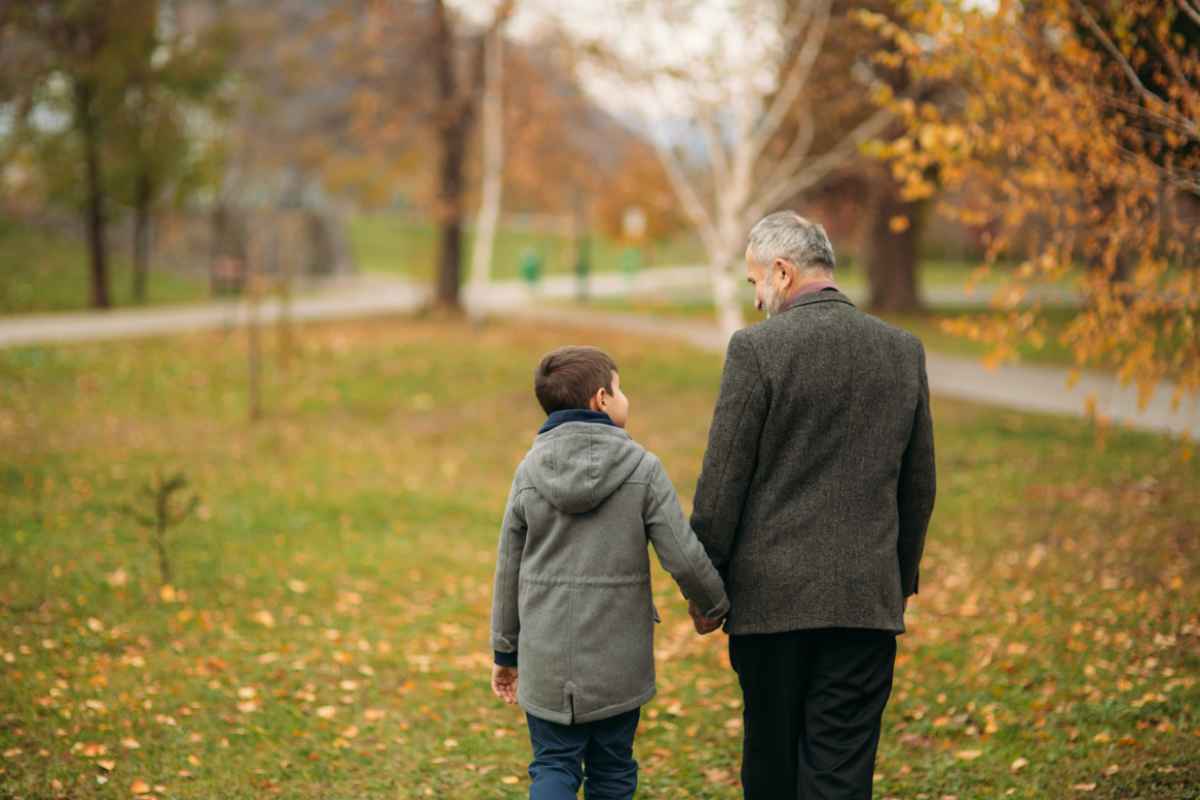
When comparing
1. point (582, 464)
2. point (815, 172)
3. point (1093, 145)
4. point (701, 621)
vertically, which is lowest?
point (701, 621)

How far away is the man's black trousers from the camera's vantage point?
3.38 metres

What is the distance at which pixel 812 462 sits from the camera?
3.27m

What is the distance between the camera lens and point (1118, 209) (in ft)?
20.7

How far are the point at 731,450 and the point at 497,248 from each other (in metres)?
52.0

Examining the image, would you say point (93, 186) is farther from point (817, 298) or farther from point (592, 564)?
point (817, 298)

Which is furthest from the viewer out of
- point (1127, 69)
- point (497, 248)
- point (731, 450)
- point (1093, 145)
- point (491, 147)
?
point (497, 248)

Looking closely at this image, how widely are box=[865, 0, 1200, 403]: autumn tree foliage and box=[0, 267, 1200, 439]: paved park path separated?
1.67 feet

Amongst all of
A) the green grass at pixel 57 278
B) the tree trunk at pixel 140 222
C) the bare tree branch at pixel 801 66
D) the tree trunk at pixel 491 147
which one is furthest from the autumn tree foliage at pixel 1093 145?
the tree trunk at pixel 140 222

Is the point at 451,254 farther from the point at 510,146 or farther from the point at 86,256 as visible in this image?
the point at 86,256

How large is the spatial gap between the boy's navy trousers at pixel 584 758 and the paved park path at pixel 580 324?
4125mm

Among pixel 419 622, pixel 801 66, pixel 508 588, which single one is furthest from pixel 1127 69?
pixel 801 66

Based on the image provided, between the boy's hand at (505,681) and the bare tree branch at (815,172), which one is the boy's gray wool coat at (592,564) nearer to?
the boy's hand at (505,681)

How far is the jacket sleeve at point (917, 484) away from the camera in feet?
11.1

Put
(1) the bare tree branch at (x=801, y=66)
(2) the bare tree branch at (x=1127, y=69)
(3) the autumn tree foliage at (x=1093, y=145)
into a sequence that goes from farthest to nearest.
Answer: (1) the bare tree branch at (x=801, y=66) < (3) the autumn tree foliage at (x=1093, y=145) < (2) the bare tree branch at (x=1127, y=69)
